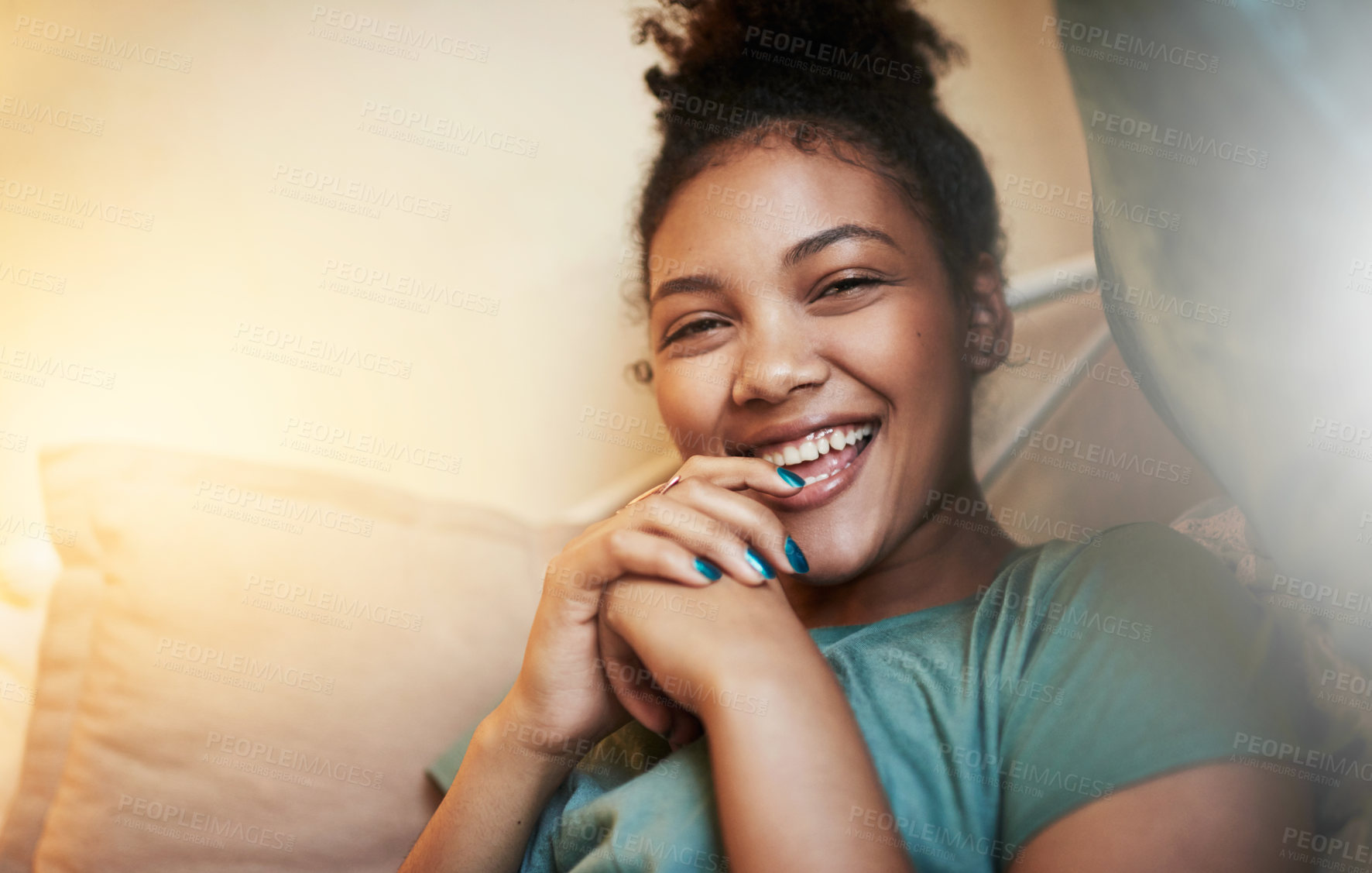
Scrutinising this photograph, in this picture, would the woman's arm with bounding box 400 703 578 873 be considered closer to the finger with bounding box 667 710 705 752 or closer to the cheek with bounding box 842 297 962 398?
the finger with bounding box 667 710 705 752

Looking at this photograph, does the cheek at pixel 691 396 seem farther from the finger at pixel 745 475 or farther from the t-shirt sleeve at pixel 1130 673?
the t-shirt sleeve at pixel 1130 673

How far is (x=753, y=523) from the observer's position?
0.78 metres

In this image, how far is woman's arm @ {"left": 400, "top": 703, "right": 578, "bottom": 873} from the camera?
85cm

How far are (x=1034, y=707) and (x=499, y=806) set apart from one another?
1.65ft

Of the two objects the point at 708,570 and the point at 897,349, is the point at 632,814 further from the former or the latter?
the point at 897,349

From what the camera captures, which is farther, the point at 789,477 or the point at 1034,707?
the point at 789,477

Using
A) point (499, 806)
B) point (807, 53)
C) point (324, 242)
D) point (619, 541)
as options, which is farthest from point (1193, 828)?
point (324, 242)

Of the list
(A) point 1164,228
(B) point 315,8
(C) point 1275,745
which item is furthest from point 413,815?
(B) point 315,8

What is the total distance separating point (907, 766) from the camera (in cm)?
74

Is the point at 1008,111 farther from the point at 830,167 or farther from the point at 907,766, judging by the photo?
the point at 907,766

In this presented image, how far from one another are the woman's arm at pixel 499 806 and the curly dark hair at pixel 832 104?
545 millimetres

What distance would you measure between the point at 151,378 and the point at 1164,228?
123 cm

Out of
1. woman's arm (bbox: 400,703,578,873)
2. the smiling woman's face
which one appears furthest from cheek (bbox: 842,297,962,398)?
woman's arm (bbox: 400,703,578,873)

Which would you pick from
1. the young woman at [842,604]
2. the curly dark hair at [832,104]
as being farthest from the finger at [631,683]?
the curly dark hair at [832,104]
